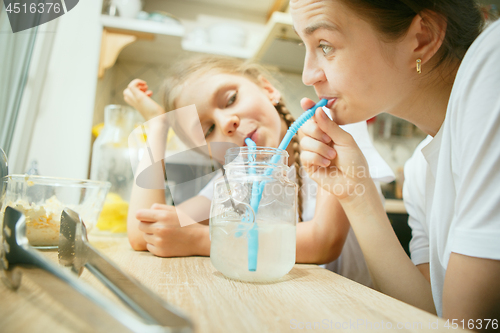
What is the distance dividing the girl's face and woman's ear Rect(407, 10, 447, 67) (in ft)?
1.28

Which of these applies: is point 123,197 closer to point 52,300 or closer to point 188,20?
point 52,300

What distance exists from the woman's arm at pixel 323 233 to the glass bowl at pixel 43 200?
452 mm

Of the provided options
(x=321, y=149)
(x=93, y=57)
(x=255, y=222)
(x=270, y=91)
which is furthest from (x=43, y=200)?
(x=93, y=57)

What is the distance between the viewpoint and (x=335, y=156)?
2.00 feet

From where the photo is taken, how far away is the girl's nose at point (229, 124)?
2.57 ft

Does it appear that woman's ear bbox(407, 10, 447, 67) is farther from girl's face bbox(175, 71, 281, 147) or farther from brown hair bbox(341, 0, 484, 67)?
girl's face bbox(175, 71, 281, 147)

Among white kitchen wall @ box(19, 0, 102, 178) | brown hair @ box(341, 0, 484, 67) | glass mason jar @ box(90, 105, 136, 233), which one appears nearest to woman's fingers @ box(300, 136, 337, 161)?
brown hair @ box(341, 0, 484, 67)

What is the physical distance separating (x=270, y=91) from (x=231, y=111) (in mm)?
223

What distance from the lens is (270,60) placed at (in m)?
1.92

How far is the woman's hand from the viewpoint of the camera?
566mm

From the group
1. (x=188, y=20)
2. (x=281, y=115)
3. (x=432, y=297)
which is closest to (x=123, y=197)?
(x=281, y=115)

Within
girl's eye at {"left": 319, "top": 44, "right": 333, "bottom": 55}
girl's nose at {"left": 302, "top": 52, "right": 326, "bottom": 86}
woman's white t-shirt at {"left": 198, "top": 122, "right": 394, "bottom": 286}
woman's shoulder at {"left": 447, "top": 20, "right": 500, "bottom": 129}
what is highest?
girl's eye at {"left": 319, "top": 44, "right": 333, "bottom": 55}

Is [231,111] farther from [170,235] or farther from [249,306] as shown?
[249,306]

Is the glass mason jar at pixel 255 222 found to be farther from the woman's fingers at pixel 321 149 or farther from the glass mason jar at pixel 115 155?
the glass mason jar at pixel 115 155
